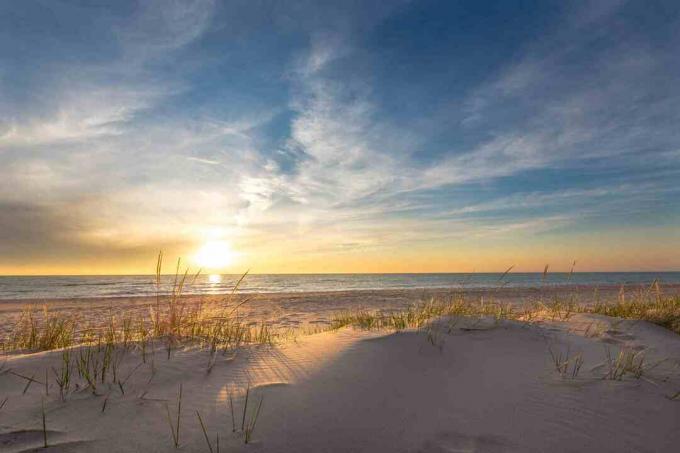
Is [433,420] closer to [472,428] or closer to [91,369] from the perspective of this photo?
[472,428]

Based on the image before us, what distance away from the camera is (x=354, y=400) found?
216 cm

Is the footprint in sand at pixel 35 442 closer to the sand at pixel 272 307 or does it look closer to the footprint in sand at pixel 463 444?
the footprint in sand at pixel 463 444

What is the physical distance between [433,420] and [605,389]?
125cm

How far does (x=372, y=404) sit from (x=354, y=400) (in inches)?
4.3

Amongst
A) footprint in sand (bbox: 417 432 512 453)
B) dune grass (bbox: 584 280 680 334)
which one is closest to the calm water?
dune grass (bbox: 584 280 680 334)

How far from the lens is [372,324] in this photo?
4645mm

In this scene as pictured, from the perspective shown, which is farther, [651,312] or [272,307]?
[272,307]

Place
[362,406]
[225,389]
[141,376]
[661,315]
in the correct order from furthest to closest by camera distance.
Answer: [661,315]
[141,376]
[225,389]
[362,406]

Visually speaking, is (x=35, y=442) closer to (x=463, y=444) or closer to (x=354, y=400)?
(x=354, y=400)

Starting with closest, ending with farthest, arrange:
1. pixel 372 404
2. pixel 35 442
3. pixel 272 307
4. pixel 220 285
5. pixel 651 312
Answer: pixel 35 442 < pixel 372 404 < pixel 651 312 < pixel 272 307 < pixel 220 285

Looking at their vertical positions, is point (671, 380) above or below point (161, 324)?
below

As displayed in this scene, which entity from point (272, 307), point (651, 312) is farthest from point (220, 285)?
point (651, 312)

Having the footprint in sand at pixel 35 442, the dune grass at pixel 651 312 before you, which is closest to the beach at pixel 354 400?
the footprint in sand at pixel 35 442

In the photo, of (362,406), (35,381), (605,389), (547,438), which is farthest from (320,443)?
(35,381)
